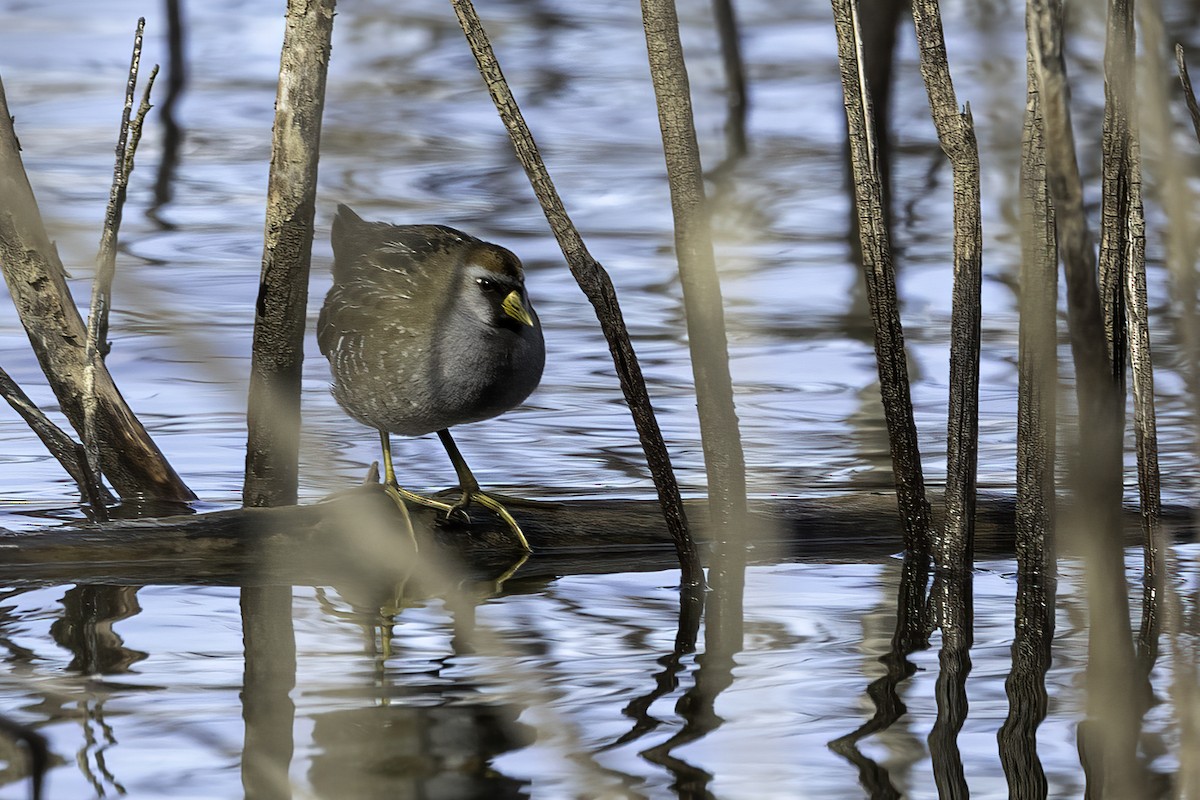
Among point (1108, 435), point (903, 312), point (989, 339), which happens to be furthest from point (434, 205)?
point (1108, 435)

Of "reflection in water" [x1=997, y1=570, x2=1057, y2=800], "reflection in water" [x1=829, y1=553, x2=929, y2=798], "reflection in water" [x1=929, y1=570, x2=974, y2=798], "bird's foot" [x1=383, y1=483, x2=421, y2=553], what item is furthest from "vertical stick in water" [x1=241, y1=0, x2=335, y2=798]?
"reflection in water" [x1=997, y1=570, x2=1057, y2=800]

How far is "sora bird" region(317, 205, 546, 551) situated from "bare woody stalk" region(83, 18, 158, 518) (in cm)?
64

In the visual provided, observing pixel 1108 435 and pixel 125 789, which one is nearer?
pixel 125 789

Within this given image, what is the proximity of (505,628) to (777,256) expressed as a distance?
160 inches

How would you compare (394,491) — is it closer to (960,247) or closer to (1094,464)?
(960,247)

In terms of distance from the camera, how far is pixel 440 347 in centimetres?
444

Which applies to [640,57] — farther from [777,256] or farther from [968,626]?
[968,626]

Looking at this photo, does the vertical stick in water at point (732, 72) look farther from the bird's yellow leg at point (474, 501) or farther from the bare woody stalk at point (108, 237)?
the bare woody stalk at point (108, 237)

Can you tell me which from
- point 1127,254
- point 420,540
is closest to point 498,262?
point 420,540

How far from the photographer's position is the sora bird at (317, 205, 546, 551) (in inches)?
174

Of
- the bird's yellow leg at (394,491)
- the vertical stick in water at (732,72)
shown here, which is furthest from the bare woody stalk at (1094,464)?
the vertical stick in water at (732,72)

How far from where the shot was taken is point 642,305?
6.88 m

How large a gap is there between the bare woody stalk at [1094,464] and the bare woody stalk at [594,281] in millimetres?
1012

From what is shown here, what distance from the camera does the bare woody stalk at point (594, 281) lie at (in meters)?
3.58
